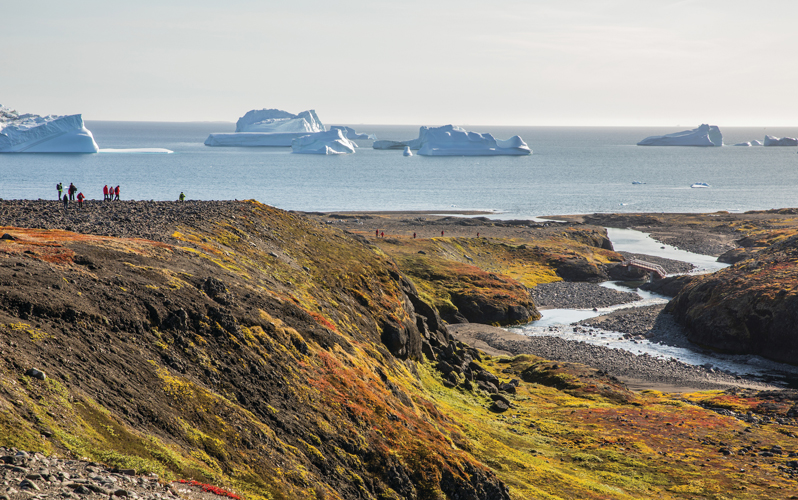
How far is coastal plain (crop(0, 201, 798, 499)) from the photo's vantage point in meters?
18.3

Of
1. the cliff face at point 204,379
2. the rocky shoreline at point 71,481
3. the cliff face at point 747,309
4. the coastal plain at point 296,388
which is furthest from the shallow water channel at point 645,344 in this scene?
the rocky shoreline at point 71,481

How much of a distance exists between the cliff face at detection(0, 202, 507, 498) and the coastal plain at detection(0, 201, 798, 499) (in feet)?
0.27

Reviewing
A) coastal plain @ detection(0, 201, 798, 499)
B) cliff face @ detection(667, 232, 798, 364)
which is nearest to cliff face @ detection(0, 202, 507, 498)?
coastal plain @ detection(0, 201, 798, 499)

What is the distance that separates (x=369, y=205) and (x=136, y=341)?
14097 centimetres

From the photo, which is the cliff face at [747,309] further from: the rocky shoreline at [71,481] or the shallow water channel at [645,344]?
the rocky shoreline at [71,481]

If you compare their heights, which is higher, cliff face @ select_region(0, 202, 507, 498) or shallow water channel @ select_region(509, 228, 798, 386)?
cliff face @ select_region(0, 202, 507, 498)

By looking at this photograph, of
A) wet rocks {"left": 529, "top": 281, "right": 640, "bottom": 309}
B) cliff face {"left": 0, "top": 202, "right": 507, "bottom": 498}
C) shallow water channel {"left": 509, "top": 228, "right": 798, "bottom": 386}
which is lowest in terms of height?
shallow water channel {"left": 509, "top": 228, "right": 798, "bottom": 386}

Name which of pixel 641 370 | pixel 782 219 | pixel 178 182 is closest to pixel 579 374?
pixel 641 370

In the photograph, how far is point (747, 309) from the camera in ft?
211

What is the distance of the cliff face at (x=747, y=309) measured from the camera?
199 ft

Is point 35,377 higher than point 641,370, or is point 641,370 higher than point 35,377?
point 35,377

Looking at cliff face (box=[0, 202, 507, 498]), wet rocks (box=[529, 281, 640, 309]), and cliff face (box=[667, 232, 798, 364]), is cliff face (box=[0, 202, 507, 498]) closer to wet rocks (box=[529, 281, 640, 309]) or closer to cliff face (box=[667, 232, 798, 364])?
cliff face (box=[667, 232, 798, 364])

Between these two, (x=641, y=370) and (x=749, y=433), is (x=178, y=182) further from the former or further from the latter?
(x=749, y=433)

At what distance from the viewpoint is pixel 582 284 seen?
3467 inches
